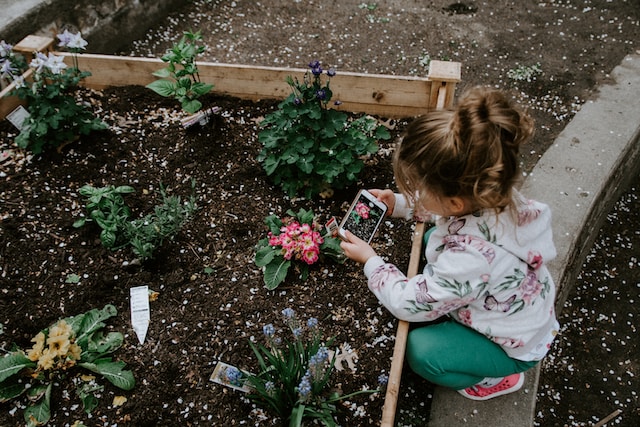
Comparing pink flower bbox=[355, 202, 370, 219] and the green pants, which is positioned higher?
pink flower bbox=[355, 202, 370, 219]

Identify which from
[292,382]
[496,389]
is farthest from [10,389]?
[496,389]

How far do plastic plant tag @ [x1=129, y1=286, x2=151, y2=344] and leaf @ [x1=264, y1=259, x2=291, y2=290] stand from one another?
20.8 inches

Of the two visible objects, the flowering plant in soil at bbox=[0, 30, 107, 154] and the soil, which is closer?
the soil

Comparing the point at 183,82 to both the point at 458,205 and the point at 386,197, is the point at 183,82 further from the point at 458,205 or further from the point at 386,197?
the point at 458,205

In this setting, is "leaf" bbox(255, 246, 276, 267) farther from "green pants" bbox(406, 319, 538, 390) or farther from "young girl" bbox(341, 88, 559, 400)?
"green pants" bbox(406, 319, 538, 390)

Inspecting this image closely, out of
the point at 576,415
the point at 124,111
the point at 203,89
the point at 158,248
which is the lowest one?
the point at 576,415

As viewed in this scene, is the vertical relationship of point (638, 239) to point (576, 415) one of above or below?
above

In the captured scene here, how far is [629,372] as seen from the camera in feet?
8.54

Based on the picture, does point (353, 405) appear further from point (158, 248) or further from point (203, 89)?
point (203, 89)

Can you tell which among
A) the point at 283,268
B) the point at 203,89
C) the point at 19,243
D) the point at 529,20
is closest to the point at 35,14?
the point at 203,89

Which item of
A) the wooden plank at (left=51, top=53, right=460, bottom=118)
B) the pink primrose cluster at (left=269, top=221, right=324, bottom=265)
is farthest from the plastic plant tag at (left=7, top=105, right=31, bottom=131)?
the pink primrose cluster at (left=269, top=221, right=324, bottom=265)

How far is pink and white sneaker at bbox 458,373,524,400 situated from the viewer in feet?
6.95

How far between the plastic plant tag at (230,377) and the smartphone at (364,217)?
736 mm

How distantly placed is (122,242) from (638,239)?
9.81 ft
